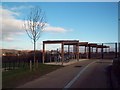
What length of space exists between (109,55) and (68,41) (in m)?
24.2

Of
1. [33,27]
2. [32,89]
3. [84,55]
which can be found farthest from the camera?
[84,55]

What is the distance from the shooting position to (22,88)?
1419cm

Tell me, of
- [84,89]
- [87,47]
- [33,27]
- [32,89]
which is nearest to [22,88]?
[32,89]

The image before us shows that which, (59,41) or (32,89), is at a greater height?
(59,41)

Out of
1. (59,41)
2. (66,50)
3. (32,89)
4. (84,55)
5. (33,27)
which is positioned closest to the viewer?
(32,89)

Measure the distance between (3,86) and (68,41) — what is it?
3018 centimetres

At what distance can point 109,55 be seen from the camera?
6669cm

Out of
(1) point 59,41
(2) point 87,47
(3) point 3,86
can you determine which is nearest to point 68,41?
(1) point 59,41

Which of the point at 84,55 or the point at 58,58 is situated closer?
the point at 58,58

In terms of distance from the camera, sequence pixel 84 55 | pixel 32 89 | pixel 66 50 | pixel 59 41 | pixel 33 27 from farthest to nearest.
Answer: pixel 84 55, pixel 66 50, pixel 59 41, pixel 33 27, pixel 32 89

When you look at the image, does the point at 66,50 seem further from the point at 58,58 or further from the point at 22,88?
the point at 22,88

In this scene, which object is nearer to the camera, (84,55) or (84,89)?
(84,89)

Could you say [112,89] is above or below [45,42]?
below

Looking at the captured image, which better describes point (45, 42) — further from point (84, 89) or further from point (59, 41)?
point (84, 89)
